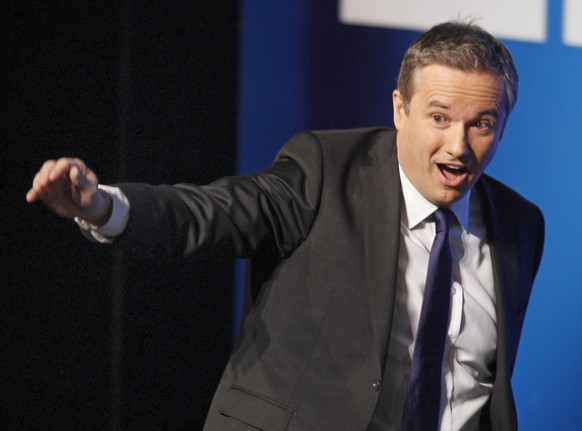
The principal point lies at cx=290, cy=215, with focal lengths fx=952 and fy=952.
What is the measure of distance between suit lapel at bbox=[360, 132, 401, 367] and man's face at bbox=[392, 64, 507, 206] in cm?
6

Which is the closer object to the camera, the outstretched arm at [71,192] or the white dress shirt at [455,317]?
the outstretched arm at [71,192]

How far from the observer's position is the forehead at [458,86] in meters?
1.66

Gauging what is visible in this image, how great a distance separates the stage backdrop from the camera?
239 centimetres

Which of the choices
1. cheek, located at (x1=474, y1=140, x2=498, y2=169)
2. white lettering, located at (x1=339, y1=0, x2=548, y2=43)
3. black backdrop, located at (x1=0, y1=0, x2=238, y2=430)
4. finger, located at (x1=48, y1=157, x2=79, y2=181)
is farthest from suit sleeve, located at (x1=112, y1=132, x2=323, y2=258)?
white lettering, located at (x1=339, y1=0, x2=548, y2=43)

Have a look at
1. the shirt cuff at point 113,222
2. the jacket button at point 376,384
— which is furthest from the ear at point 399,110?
the shirt cuff at point 113,222

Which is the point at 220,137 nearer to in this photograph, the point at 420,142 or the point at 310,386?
the point at 420,142

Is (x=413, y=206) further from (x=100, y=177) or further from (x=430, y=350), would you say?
(x=100, y=177)

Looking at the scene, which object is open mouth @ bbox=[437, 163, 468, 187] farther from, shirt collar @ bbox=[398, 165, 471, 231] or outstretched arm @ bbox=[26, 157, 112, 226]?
outstretched arm @ bbox=[26, 157, 112, 226]

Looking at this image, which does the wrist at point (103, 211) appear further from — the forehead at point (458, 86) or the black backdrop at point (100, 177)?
the black backdrop at point (100, 177)

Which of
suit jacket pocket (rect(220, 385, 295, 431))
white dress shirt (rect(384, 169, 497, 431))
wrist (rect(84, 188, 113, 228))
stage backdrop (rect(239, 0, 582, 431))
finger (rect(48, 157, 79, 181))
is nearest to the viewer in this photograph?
finger (rect(48, 157, 79, 181))

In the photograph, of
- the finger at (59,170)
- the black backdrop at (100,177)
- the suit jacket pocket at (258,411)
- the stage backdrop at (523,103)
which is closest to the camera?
the finger at (59,170)

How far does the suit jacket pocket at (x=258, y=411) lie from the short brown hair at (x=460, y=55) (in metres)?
0.58

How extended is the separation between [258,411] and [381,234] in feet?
1.18

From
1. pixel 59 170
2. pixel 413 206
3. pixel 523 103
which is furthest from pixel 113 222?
pixel 523 103
